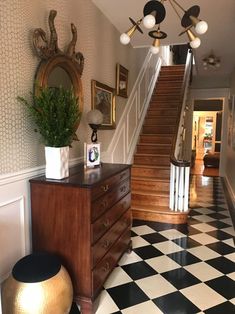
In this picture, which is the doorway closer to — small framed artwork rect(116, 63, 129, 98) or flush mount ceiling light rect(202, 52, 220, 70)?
flush mount ceiling light rect(202, 52, 220, 70)

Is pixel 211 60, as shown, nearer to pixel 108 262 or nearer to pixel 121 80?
pixel 121 80

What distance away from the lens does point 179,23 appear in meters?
3.27

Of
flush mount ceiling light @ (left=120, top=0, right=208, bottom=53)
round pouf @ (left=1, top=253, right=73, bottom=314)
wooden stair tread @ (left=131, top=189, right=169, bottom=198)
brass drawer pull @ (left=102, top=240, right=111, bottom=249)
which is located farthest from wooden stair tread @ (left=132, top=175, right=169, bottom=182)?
round pouf @ (left=1, top=253, right=73, bottom=314)

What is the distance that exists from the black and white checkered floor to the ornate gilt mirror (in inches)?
68.2

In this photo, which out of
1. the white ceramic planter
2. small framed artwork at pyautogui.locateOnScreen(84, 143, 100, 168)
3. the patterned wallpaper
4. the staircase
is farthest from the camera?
the staircase

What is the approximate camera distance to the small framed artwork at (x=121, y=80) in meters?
3.75

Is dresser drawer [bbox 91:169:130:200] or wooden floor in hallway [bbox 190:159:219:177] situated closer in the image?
dresser drawer [bbox 91:169:130:200]

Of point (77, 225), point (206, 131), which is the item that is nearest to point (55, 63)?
point (77, 225)

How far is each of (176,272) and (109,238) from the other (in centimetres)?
83

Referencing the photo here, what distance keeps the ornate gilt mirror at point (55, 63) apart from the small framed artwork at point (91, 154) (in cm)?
41

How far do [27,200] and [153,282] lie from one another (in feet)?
4.43

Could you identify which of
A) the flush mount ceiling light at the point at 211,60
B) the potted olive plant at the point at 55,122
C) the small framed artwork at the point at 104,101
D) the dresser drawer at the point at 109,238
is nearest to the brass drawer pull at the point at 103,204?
the dresser drawer at the point at 109,238

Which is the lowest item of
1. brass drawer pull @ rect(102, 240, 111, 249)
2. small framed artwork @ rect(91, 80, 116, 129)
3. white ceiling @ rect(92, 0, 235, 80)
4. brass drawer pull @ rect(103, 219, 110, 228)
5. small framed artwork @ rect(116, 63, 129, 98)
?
brass drawer pull @ rect(102, 240, 111, 249)

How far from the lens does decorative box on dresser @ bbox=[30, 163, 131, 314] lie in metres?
1.84
